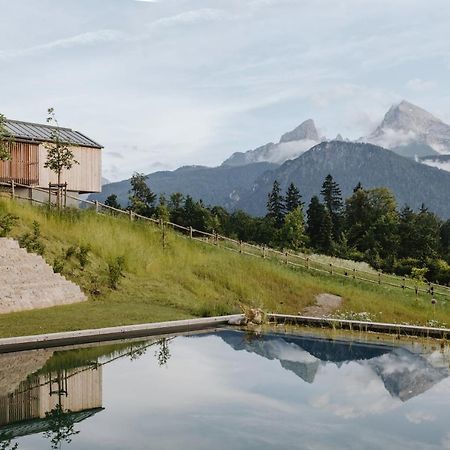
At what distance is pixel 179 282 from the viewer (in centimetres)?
3067

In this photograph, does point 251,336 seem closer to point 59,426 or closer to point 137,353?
point 137,353

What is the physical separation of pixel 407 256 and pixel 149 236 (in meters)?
54.2

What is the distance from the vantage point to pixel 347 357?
1870 centimetres

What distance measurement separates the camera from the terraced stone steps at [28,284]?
2252cm

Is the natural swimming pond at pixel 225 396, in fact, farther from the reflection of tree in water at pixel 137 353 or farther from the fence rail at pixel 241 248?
the fence rail at pixel 241 248

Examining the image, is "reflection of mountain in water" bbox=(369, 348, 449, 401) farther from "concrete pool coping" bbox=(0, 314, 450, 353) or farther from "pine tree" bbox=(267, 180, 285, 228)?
"pine tree" bbox=(267, 180, 285, 228)

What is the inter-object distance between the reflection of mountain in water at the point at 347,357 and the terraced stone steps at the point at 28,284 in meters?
6.91

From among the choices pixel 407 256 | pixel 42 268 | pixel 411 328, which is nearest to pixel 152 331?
pixel 42 268

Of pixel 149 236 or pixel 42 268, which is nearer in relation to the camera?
pixel 42 268

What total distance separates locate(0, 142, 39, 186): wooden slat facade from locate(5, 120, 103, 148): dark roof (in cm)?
62

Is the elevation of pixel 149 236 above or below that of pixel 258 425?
above

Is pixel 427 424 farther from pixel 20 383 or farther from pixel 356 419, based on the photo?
pixel 20 383

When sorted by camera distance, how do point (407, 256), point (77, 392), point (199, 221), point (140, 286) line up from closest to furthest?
point (77, 392) < point (140, 286) < point (407, 256) < point (199, 221)

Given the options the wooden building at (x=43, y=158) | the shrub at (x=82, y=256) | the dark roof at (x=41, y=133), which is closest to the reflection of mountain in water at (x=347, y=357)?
the shrub at (x=82, y=256)
